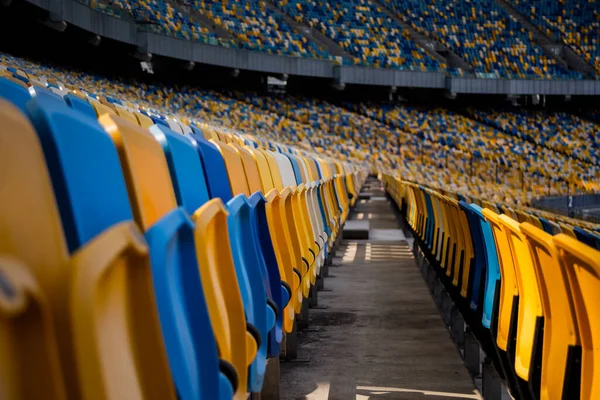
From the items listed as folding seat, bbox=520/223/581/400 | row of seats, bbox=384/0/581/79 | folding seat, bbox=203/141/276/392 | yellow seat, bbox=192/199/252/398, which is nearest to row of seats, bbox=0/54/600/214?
row of seats, bbox=384/0/581/79

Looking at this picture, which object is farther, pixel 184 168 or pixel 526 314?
pixel 526 314

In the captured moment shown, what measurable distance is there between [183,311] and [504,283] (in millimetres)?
1246

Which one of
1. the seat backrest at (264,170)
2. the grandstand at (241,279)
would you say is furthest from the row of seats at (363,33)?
the seat backrest at (264,170)

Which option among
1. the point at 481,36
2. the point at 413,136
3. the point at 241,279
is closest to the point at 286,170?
the point at 241,279

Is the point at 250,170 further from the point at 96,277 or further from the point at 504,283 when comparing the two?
the point at 96,277

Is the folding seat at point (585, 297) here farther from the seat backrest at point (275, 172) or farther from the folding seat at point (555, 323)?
the seat backrest at point (275, 172)

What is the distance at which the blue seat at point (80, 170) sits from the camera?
0.71 metres

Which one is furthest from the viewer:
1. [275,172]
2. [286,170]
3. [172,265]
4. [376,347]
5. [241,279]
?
[376,347]

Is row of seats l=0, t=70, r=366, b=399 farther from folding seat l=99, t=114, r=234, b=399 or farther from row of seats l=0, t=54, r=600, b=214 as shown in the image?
row of seats l=0, t=54, r=600, b=214

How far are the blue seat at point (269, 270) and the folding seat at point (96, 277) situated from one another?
3.45 ft

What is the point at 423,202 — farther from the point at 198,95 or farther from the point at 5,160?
the point at 198,95

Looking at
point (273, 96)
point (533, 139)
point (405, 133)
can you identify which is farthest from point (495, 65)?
point (273, 96)

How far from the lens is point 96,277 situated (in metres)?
0.63

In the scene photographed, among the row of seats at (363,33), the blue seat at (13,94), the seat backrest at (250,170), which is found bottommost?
the seat backrest at (250,170)
